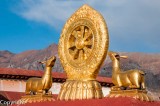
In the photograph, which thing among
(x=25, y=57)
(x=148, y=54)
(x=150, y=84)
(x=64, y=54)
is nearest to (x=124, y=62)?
(x=150, y=84)

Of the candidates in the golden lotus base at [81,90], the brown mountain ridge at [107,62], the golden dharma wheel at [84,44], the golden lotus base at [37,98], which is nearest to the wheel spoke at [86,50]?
the golden dharma wheel at [84,44]

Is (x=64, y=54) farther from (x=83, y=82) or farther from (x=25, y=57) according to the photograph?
(x=25, y=57)

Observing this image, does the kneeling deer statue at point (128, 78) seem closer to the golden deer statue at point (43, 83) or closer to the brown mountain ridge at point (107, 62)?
the golden deer statue at point (43, 83)

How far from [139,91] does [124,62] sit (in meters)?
27.6

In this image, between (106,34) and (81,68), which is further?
(81,68)

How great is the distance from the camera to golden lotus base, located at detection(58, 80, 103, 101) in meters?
7.01

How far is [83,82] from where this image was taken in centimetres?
725

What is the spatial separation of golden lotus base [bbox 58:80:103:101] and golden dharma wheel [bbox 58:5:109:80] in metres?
0.17

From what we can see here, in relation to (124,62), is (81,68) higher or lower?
lower

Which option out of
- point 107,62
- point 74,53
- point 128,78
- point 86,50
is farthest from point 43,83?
point 107,62

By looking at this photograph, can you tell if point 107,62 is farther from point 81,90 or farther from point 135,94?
point 135,94

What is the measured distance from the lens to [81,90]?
281 inches

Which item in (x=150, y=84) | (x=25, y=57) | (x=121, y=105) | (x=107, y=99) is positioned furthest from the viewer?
(x=25, y=57)

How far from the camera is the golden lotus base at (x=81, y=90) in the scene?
7.01m
